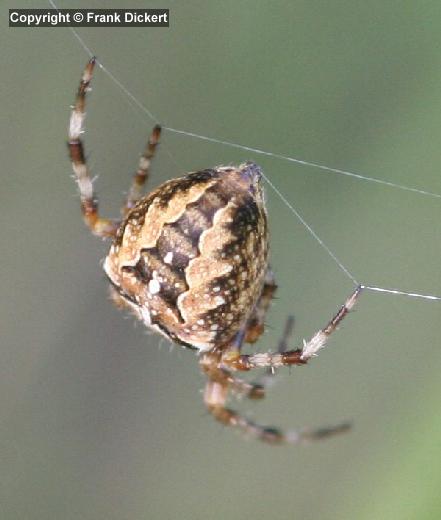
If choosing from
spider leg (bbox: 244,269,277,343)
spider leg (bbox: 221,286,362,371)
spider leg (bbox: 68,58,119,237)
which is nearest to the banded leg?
spider leg (bbox: 221,286,362,371)

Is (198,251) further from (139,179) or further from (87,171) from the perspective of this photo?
(87,171)

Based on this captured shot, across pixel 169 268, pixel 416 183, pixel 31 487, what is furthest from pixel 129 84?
pixel 31 487

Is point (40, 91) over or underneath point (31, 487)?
over

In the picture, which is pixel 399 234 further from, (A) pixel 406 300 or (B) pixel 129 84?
(B) pixel 129 84

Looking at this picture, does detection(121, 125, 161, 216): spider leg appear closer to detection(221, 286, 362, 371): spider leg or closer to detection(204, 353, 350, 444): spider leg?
detection(221, 286, 362, 371): spider leg

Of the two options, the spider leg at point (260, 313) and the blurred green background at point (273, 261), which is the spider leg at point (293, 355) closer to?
the spider leg at point (260, 313)

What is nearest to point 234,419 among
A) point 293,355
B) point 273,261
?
point 293,355
